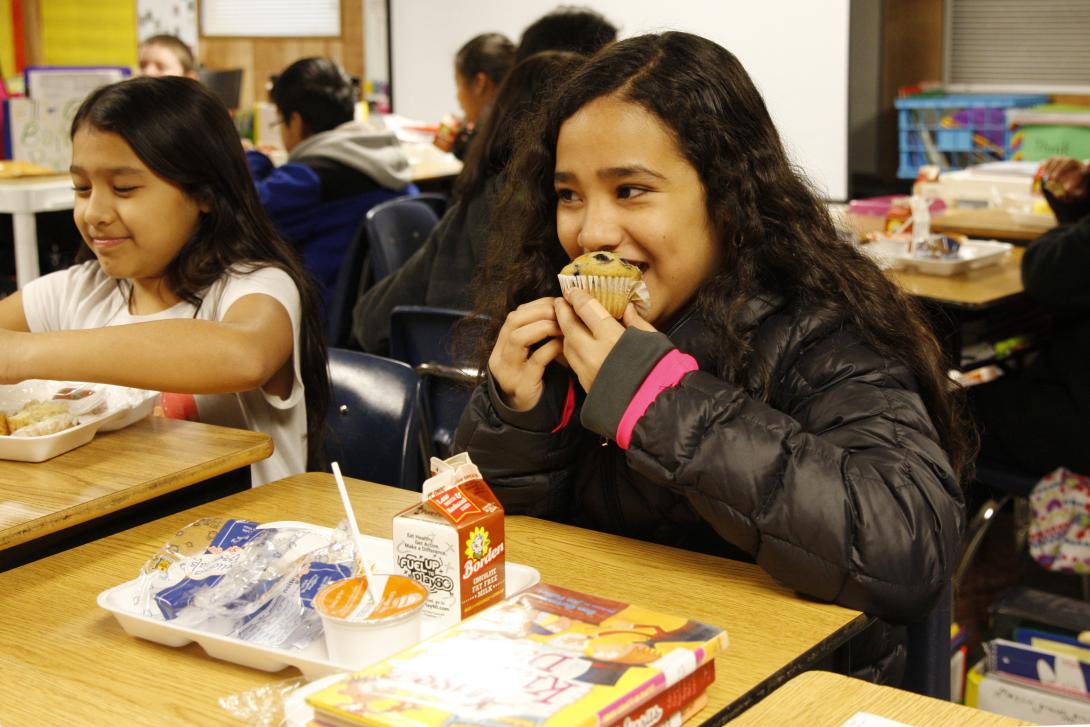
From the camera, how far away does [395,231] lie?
12.0 ft

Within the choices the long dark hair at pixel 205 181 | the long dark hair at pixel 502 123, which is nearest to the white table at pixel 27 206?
the long dark hair at pixel 502 123

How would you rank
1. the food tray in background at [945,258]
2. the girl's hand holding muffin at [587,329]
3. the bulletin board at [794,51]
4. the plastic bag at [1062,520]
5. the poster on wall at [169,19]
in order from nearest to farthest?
the girl's hand holding muffin at [587,329] → the plastic bag at [1062,520] → the food tray in background at [945,258] → the bulletin board at [794,51] → the poster on wall at [169,19]

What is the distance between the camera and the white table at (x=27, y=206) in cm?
401

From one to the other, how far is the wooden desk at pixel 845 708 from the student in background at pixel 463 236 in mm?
1907

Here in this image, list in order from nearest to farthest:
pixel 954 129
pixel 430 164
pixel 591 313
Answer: pixel 591 313 < pixel 954 129 < pixel 430 164

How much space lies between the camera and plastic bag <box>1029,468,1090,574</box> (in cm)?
279

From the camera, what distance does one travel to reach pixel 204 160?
2.18 meters

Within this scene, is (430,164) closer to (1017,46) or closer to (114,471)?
(1017,46)

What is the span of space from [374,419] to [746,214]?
0.79 metres

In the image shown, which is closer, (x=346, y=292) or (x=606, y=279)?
(x=606, y=279)

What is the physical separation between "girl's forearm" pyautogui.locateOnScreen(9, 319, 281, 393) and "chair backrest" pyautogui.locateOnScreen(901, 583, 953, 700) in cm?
103

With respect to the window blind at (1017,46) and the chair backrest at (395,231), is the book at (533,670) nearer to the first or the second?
the chair backrest at (395,231)

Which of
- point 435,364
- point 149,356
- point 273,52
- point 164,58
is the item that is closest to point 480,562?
point 149,356

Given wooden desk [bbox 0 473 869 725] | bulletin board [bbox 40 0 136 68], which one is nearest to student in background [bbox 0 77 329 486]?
wooden desk [bbox 0 473 869 725]
